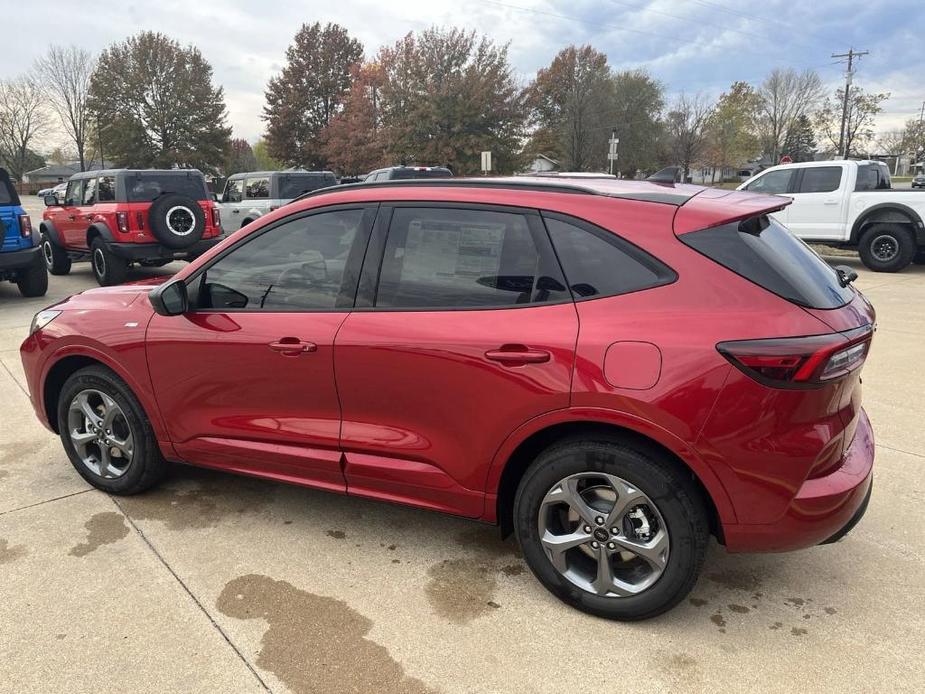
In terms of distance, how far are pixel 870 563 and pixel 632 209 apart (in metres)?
1.93

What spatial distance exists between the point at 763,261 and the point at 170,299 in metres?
2.51

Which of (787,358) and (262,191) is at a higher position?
(262,191)

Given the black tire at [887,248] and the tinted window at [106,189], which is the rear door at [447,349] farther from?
the black tire at [887,248]

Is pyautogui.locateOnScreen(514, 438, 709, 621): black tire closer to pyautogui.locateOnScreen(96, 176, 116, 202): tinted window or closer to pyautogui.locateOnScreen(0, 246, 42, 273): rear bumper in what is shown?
pyautogui.locateOnScreen(0, 246, 42, 273): rear bumper

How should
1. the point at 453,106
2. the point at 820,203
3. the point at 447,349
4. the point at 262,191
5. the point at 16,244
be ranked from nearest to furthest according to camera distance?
the point at 447,349 → the point at 16,244 → the point at 820,203 → the point at 262,191 → the point at 453,106

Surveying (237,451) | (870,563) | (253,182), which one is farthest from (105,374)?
(253,182)

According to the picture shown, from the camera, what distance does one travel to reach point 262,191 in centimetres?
1374

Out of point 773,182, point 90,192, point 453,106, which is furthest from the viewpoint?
point 453,106

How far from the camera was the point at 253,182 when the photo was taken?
1392 cm

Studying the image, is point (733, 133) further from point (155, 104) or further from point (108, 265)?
point (108, 265)

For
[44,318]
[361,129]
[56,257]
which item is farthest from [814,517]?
[361,129]

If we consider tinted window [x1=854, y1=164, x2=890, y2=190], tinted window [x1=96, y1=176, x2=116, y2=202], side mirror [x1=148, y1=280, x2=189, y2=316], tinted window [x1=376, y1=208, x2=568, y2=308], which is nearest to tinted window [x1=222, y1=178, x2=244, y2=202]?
tinted window [x1=96, y1=176, x2=116, y2=202]

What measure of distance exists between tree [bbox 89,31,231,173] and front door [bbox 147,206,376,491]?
55330 mm

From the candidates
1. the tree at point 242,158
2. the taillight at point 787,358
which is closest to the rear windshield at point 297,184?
the taillight at point 787,358
